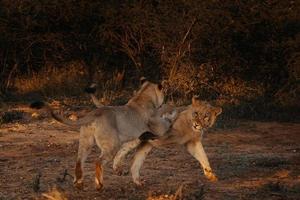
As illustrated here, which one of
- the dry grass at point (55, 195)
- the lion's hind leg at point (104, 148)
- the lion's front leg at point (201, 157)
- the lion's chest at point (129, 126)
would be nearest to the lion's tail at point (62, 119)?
the lion's hind leg at point (104, 148)

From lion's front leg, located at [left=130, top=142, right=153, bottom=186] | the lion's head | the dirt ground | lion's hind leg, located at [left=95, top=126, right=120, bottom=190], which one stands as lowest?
the dirt ground

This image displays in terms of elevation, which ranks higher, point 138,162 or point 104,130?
point 104,130

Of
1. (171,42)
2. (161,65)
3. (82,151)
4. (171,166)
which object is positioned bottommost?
(171,166)

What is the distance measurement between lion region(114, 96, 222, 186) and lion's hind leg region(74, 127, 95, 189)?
2.16 feet

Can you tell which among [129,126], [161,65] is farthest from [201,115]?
[161,65]

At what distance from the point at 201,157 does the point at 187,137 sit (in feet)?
0.92

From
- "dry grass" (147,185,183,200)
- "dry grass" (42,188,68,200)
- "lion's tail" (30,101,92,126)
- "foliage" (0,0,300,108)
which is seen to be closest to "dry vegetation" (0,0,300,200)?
"foliage" (0,0,300,108)

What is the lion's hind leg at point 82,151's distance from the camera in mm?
7773

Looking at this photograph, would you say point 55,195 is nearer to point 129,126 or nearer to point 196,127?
point 129,126

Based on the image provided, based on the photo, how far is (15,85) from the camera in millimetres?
17344

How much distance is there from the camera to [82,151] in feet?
25.9

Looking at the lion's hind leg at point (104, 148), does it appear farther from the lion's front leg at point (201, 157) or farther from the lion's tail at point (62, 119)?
the lion's front leg at point (201, 157)

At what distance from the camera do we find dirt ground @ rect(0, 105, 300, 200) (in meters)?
7.83

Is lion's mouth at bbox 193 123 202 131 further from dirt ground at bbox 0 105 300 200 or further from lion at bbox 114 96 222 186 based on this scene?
dirt ground at bbox 0 105 300 200
